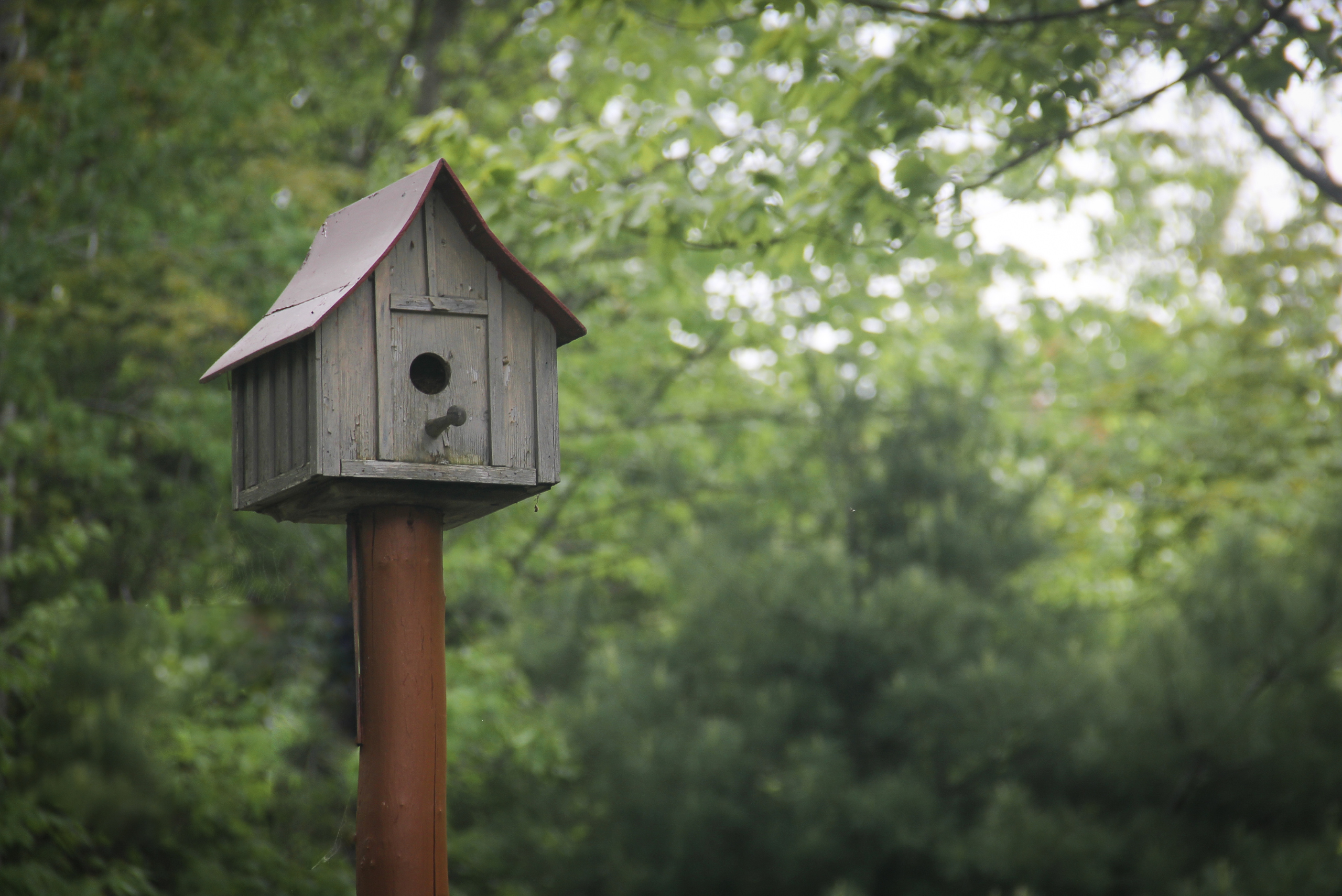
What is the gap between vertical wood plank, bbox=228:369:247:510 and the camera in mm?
3105

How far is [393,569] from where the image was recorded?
285 cm

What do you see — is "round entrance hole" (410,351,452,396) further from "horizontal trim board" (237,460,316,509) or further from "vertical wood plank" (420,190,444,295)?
"horizontal trim board" (237,460,316,509)

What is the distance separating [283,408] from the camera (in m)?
2.95

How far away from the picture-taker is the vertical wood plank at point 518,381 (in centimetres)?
298

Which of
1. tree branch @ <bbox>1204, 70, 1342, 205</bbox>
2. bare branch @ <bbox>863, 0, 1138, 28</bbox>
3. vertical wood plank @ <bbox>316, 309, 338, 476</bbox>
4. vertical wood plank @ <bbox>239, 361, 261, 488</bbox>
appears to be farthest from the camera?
tree branch @ <bbox>1204, 70, 1342, 205</bbox>

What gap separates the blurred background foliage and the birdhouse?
1.64 m

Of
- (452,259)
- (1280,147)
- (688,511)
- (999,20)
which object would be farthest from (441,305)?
(688,511)

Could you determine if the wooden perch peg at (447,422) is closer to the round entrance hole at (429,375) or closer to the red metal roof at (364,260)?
the round entrance hole at (429,375)

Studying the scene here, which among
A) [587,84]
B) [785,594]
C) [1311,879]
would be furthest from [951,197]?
[587,84]

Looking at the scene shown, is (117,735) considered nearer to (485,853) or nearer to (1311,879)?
(485,853)

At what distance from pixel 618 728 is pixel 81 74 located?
15.2 feet

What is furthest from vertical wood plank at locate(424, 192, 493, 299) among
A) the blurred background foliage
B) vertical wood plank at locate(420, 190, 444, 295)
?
the blurred background foliage

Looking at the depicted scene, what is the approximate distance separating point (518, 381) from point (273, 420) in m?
0.63

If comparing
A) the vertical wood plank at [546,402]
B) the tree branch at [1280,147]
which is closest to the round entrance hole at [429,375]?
the vertical wood plank at [546,402]
